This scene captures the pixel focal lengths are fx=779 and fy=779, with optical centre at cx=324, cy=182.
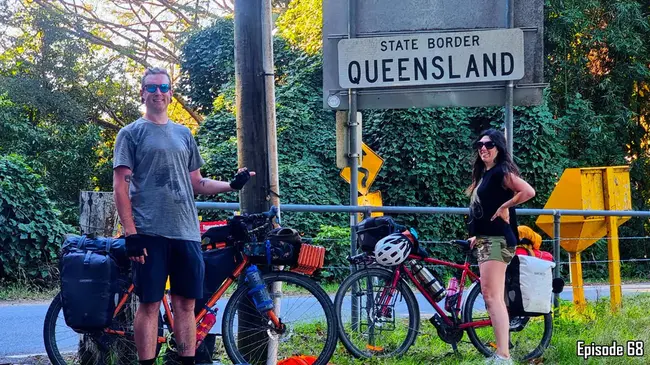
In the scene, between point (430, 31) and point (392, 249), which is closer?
point (392, 249)

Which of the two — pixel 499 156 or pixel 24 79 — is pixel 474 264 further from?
pixel 24 79

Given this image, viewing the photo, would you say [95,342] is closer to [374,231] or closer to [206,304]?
[206,304]

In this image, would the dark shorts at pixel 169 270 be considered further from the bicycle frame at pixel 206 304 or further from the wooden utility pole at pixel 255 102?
the wooden utility pole at pixel 255 102

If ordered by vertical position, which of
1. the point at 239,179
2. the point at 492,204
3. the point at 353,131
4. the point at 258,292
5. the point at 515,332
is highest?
the point at 353,131

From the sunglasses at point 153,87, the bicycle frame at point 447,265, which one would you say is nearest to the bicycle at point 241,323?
the bicycle frame at point 447,265

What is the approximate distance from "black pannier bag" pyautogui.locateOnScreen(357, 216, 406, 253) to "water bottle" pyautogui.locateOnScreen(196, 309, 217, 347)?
1.48 meters

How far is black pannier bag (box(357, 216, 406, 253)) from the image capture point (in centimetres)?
646

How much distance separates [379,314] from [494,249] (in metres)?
1.17

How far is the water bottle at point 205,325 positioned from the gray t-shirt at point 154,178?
33.8 inches

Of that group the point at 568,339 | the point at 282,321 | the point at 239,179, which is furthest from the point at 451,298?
the point at 239,179

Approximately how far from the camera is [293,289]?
5.74 m

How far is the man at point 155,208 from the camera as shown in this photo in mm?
4852

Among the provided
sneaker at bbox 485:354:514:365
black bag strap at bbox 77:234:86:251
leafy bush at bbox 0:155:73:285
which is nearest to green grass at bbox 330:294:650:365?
sneaker at bbox 485:354:514:365

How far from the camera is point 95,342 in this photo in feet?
18.4
